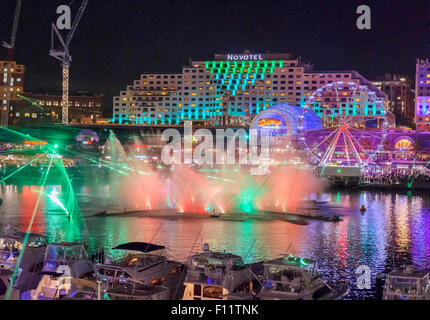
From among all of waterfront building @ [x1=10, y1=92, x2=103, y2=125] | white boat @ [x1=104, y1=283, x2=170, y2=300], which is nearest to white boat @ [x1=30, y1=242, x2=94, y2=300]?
white boat @ [x1=104, y1=283, x2=170, y2=300]

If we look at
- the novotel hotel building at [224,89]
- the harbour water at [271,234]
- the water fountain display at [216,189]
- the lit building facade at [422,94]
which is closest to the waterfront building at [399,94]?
the lit building facade at [422,94]

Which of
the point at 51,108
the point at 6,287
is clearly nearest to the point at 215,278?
the point at 6,287

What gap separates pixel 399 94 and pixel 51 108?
261 ft

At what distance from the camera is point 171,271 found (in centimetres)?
1666

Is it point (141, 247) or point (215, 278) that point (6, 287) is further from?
point (215, 278)

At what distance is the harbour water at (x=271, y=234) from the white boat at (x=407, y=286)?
9.43ft

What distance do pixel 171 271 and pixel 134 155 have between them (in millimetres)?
79227

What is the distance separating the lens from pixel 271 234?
90.2 ft

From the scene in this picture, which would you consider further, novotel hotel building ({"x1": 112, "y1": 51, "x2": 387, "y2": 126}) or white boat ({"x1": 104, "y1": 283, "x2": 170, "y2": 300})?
novotel hotel building ({"x1": 112, "y1": 51, "x2": 387, "y2": 126})

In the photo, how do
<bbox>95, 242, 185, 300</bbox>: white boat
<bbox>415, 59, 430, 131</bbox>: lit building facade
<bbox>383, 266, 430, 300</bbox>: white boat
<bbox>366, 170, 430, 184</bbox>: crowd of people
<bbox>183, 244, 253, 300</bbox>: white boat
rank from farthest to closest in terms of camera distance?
<bbox>415, 59, 430, 131</bbox>: lit building facade, <bbox>366, 170, 430, 184</bbox>: crowd of people, <bbox>95, 242, 185, 300</bbox>: white boat, <bbox>183, 244, 253, 300</bbox>: white boat, <bbox>383, 266, 430, 300</bbox>: white boat

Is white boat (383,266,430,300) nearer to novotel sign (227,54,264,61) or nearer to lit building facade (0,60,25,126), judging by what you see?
novotel sign (227,54,264,61)

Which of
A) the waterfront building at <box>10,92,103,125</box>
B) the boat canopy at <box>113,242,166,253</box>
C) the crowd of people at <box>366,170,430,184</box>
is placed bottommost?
the boat canopy at <box>113,242,166,253</box>

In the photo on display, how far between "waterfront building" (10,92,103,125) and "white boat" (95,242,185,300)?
366 ft

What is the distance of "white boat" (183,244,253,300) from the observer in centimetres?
1449
